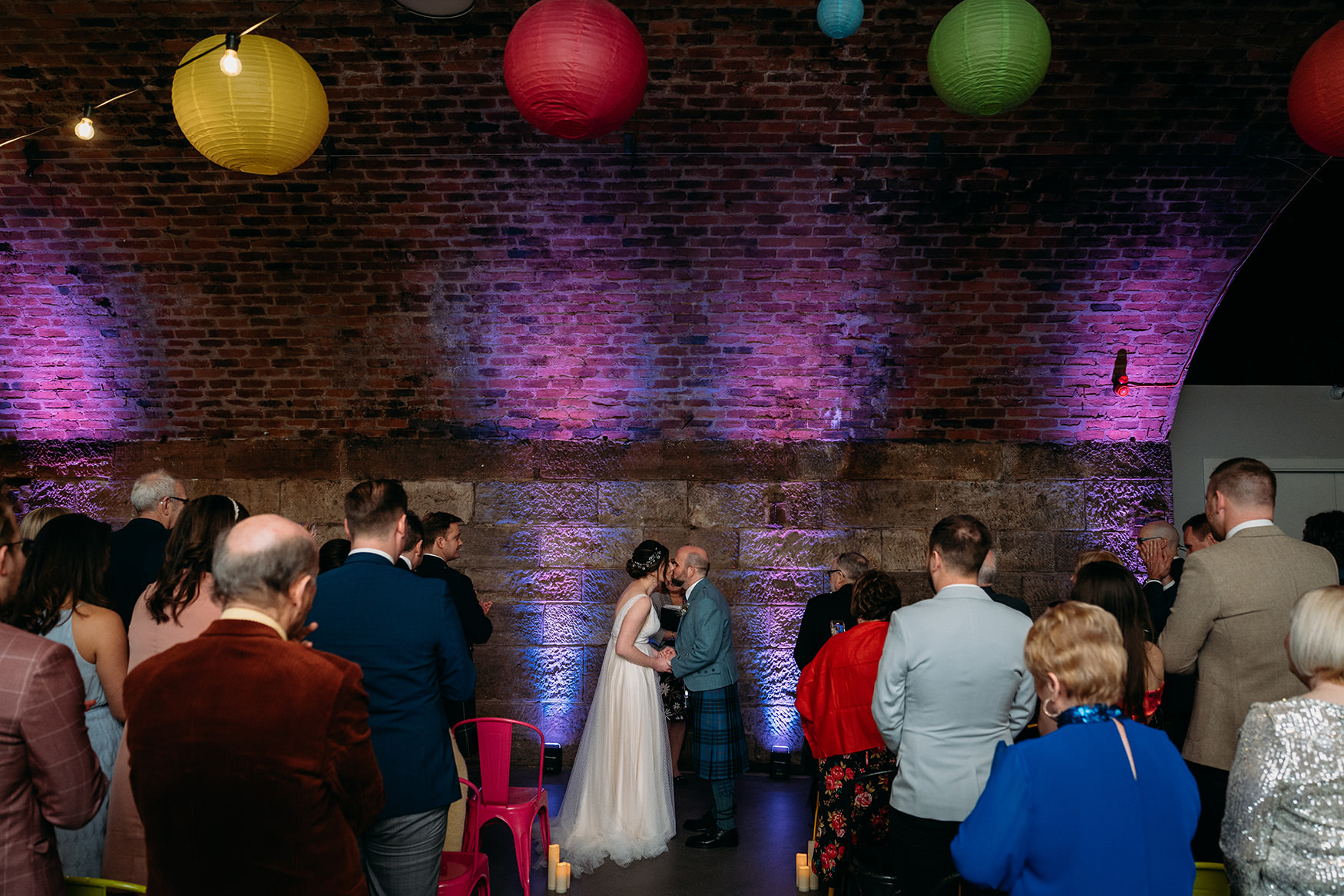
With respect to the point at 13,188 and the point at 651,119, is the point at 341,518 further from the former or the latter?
the point at 651,119

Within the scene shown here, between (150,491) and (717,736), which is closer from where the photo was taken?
(150,491)

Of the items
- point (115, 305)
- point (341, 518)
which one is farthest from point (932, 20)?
point (115, 305)

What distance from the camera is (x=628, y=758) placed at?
4.43 metres

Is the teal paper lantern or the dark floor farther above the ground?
the teal paper lantern

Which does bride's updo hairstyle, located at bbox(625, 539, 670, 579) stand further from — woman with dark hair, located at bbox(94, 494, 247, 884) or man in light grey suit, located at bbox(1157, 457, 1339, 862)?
man in light grey suit, located at bbox(1157, 457, 1339, 862)

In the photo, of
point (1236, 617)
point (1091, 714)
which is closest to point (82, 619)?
point (1091, 714)

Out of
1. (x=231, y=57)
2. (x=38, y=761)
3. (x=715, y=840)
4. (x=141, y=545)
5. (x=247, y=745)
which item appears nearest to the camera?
(x=247, y=745)

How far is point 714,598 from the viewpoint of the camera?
4551 millimetres

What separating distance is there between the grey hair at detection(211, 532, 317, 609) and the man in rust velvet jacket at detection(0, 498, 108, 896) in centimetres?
47

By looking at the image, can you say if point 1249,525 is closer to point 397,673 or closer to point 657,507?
point 397,673

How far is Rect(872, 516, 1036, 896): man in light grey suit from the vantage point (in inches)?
100.0

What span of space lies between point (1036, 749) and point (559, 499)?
4628 millimetres

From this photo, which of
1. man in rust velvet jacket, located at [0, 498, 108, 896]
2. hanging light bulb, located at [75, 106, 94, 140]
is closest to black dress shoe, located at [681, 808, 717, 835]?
man in rust velvet jacket, located at [0, 498, 108, 896]

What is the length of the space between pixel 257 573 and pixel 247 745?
1.14 ft
